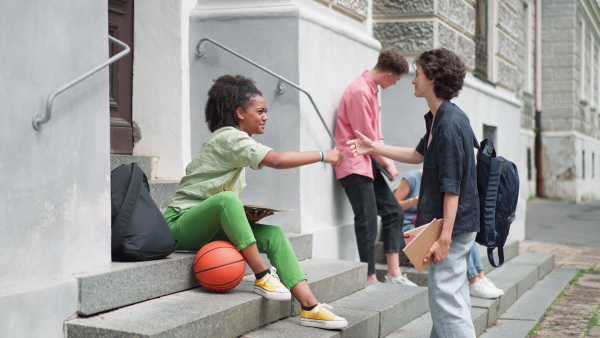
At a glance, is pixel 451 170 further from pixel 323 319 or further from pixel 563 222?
pixel 563 222

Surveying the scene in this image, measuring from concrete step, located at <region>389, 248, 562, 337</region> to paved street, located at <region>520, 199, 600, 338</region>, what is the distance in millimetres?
320

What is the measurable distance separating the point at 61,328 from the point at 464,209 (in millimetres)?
1884

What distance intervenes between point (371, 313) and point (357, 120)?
1828mm

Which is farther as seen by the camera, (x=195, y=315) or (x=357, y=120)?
(x=357, y=120)

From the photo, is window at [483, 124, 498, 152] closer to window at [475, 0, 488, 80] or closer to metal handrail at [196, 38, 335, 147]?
window at [475, 0, 488, 80]

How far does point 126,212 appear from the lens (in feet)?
12.3

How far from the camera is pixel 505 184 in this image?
3.67m

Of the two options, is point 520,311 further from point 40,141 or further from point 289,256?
point 40,141

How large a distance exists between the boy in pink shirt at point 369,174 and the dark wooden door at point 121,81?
1.61 metres

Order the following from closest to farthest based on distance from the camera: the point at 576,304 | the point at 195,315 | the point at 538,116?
the point at 195,315 < the point at 576,304 < the point at 538,116

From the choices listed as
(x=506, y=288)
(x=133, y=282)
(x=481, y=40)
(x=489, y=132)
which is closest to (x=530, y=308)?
(x=506, y=288)

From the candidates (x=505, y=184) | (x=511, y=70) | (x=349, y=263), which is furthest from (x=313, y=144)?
(x=511, y=70)

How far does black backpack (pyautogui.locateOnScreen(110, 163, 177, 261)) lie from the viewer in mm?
3740

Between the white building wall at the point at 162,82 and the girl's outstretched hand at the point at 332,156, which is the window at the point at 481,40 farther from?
the girl's outstretched hand at the point at 332,156
